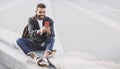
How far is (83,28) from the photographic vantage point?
10.1 m

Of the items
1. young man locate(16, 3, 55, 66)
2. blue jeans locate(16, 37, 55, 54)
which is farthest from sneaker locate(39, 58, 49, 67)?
blue jeans locate(16, 37, 55, 54)

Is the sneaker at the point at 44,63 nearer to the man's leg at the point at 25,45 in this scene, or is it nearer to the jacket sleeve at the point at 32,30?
the man's leg at the point at 25,45

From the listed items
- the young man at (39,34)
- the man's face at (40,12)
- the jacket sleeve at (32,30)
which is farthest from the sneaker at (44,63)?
the man's face at (40,12)

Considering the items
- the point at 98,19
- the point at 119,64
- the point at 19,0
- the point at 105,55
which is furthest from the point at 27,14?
the point at 119,64

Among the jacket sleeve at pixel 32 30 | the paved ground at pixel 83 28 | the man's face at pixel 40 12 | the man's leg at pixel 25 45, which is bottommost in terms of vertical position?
the paved ground at pixel 83 28

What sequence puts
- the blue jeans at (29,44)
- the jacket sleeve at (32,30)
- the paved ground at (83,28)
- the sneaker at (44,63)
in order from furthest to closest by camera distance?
1. the paved ground at (83,28)
2. the blue jeans at (29,44)
3. the jacket sleeve at (32,30)
4. the sneaker at (44,63)

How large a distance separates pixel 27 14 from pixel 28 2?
3518 mm

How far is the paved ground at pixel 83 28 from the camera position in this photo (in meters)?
6.80

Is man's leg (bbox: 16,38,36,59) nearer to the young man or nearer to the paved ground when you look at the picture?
the young man

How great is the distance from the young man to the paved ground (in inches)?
18.4

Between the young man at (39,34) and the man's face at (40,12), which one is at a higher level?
the man's face at (40,12)

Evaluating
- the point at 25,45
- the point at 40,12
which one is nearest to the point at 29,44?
the point at 25,45

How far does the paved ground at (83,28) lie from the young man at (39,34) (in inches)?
18.4

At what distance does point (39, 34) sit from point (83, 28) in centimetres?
425
